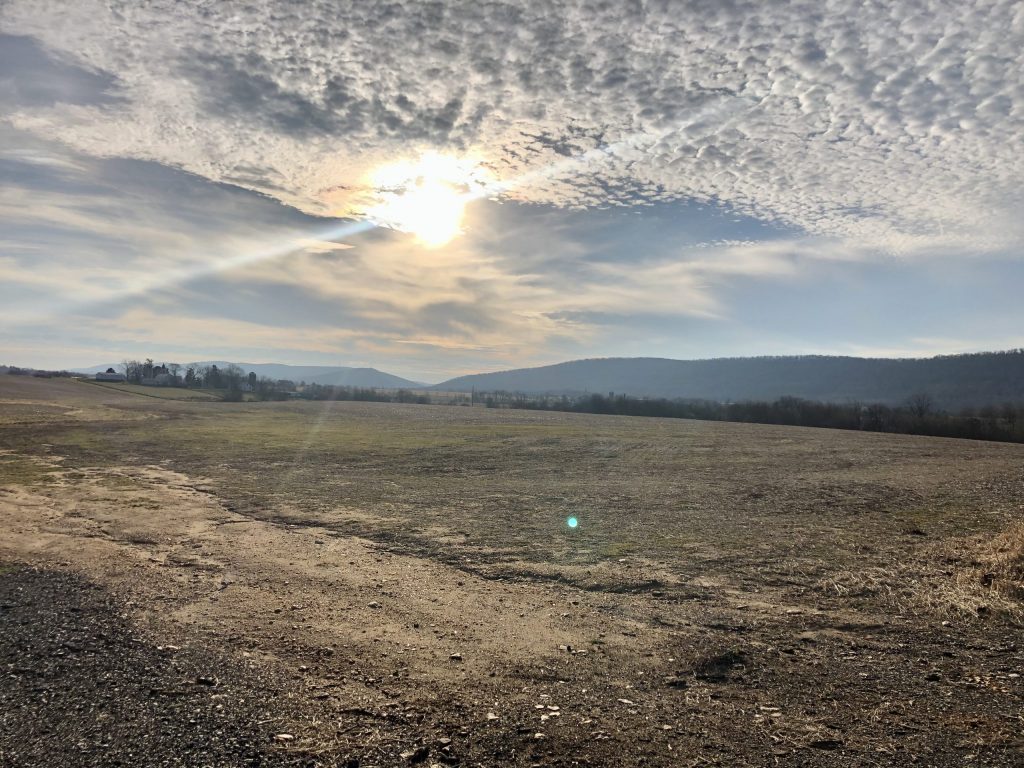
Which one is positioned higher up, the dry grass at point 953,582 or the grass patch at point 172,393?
the grass patch at point 172,393

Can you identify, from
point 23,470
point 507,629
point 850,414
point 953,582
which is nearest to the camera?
point 507,629

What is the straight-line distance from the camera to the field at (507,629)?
17.5 ft

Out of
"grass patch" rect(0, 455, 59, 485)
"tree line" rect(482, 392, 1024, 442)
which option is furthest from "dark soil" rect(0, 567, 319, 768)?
"tree line" rect(482, 392, 1024, 442)

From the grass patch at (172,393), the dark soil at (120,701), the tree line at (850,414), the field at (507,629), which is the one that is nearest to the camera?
the dark soil at (120,701)

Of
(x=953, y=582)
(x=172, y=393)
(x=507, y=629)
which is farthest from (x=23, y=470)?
(x=172, y=393)

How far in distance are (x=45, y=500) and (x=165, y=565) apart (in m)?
9.35

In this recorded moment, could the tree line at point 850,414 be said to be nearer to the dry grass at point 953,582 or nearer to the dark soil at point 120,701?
the dry grass at point 953,582

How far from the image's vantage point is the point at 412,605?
9.20 m

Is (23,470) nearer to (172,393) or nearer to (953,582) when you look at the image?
(953,582)

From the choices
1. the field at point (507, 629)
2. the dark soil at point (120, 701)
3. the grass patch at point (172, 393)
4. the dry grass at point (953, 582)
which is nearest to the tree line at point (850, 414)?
the grass patch at point (172, 393)

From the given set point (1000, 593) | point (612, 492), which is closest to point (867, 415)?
point (612, 492)

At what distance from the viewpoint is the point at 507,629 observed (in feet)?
27.1

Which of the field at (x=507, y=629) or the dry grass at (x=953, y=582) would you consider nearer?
the field at (x=507, y=629)

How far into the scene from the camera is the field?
5336 millimetres
